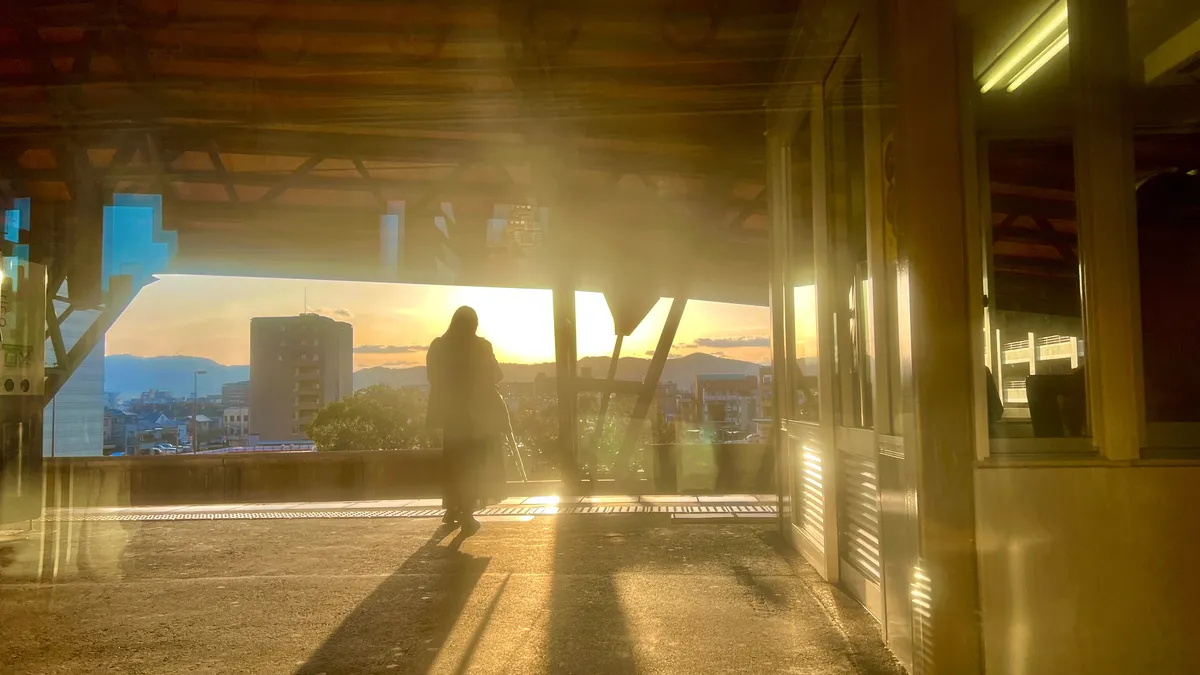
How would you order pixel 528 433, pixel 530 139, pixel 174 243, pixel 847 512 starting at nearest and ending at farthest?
pixel 847 512, pixel 530 139, pixel 528 433, pixel 174 243

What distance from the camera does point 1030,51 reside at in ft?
10.2

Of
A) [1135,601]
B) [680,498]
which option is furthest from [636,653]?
[680,498]

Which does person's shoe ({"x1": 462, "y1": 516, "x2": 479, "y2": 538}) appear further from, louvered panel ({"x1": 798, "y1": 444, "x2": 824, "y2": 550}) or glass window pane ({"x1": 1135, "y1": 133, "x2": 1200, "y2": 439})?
glass window pane ({"x1": 1135, "y1": 133, "x2": 1200, "y2": 439})

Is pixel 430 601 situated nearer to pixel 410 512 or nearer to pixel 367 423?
pixel 410 512

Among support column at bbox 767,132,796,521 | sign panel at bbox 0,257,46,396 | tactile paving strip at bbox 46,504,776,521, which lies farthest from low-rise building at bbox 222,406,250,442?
support column at bbox 767,132,796,521

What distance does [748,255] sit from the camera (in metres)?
9.87

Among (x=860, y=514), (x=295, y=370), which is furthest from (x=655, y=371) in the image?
(x=295, y=370)

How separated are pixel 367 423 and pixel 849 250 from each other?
8334 millimetres

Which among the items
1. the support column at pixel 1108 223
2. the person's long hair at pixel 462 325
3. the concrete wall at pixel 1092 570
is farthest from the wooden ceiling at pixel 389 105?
the concrete wall at pixel 1092 570

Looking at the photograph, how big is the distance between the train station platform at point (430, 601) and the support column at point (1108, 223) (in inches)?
52.5

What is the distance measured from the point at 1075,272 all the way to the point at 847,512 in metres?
1.89

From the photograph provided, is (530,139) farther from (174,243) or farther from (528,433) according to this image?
(174,243)

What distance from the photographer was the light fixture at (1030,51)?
305cm

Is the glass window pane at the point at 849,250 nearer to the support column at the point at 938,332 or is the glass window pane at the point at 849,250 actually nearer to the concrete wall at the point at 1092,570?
the support column at the point at 938,332
